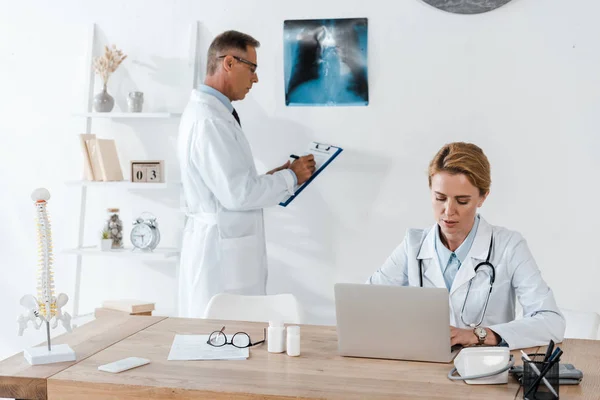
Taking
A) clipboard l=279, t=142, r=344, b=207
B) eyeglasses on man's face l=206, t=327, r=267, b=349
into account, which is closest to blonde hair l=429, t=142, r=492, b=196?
eyeglasses on man's face l=206, t=327, r=267, b=349

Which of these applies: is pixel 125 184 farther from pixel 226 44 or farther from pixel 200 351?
pixel 200 351

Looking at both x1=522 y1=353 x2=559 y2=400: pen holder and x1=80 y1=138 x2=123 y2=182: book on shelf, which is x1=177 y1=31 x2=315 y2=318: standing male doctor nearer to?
x1=80 y1=138 x2=123 y2=182: book on shelf

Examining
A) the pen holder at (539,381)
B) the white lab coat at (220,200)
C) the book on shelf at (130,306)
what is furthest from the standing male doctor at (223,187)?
the pen holder at (539,381)

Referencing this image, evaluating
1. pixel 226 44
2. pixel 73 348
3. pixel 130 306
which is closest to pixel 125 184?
pixel 130 306

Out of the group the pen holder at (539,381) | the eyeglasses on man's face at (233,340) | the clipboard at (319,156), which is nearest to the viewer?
the pen holder at (539,381)

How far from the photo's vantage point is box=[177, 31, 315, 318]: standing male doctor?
125 inches

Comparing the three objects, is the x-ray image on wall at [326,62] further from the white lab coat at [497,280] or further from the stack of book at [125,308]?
the white lab coat at [497,280]

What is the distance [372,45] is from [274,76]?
1.66 ft

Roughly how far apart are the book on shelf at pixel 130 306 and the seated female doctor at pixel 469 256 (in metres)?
1.65

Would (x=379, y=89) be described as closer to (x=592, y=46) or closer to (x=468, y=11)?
(x=468, y=11)

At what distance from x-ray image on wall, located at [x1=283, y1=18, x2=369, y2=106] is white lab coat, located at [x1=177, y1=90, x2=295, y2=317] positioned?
0.59 metres

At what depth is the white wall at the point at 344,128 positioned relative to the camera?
3.55 meters

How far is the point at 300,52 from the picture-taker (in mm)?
3766

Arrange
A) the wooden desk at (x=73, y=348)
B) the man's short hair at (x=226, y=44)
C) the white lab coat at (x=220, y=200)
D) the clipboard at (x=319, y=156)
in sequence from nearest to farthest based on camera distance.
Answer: the wooden desk at (x=73, y=348), the white lab coat at (x=220, y=200), the man's short hair at (x=226, y=44), the clipboard at (x=319, y=156)
